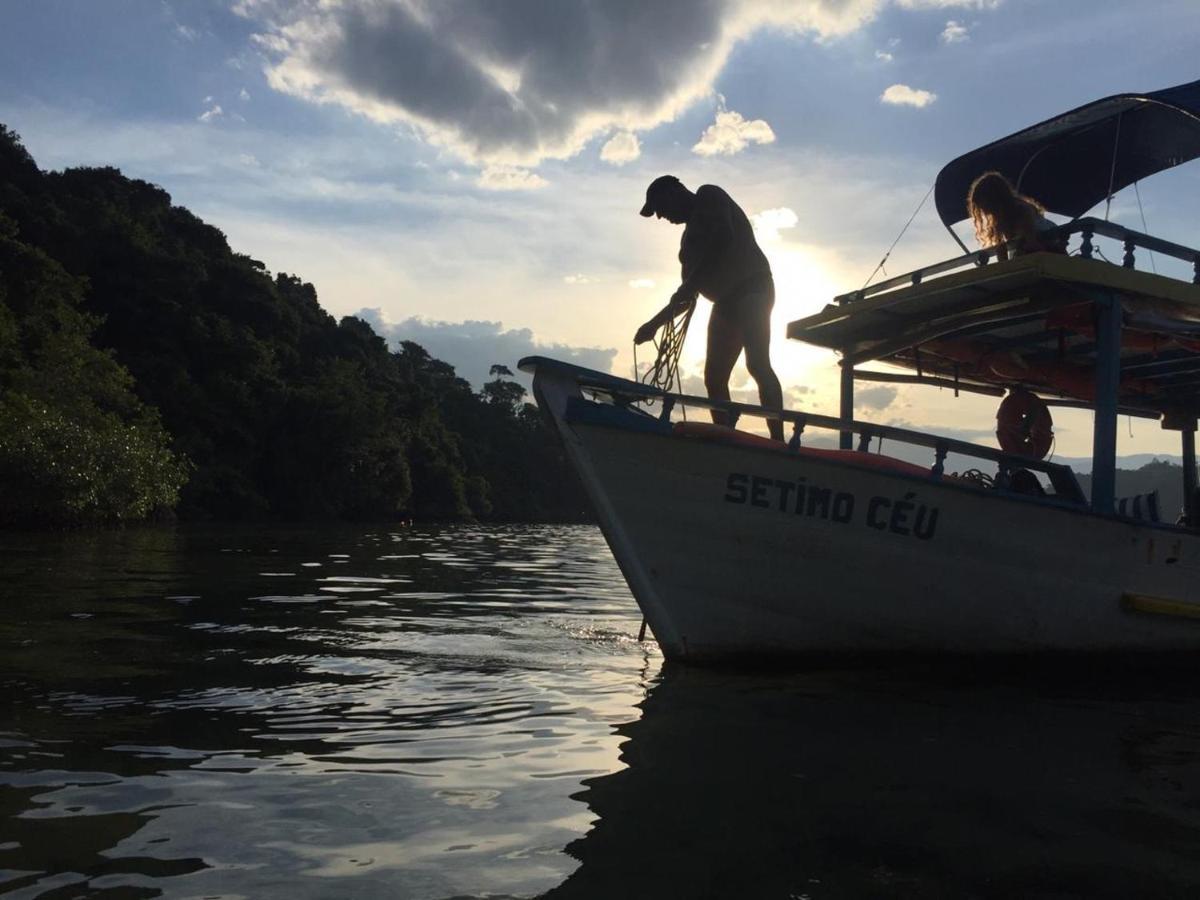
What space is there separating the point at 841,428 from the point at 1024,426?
2.83 metres

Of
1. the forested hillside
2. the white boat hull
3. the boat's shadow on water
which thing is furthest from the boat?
the forested hillside

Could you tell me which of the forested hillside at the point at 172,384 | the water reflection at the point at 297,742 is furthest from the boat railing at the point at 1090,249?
the forested hillside at the point at 172,384

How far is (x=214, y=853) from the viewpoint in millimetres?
2221

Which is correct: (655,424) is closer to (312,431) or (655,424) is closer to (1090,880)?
(1090,880)

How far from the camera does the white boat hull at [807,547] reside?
4.90 meters

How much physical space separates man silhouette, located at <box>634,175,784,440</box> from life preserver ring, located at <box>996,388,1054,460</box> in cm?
255

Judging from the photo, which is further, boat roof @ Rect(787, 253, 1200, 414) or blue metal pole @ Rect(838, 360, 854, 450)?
Result: blue metal pole @ Rect(838, 360, 854, 450)

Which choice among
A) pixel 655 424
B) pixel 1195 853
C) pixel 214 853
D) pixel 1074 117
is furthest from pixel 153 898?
pixel 1074 117

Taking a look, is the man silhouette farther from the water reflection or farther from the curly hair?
the water reflection

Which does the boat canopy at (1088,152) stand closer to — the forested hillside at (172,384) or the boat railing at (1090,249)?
the boat railing at (1090,249)

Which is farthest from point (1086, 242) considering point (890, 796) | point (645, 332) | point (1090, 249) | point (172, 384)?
point (172, 384)

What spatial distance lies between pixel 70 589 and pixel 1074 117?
9373mm

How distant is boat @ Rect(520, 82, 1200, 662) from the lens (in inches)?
193

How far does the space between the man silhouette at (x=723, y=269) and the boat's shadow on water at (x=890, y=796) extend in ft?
6.77
